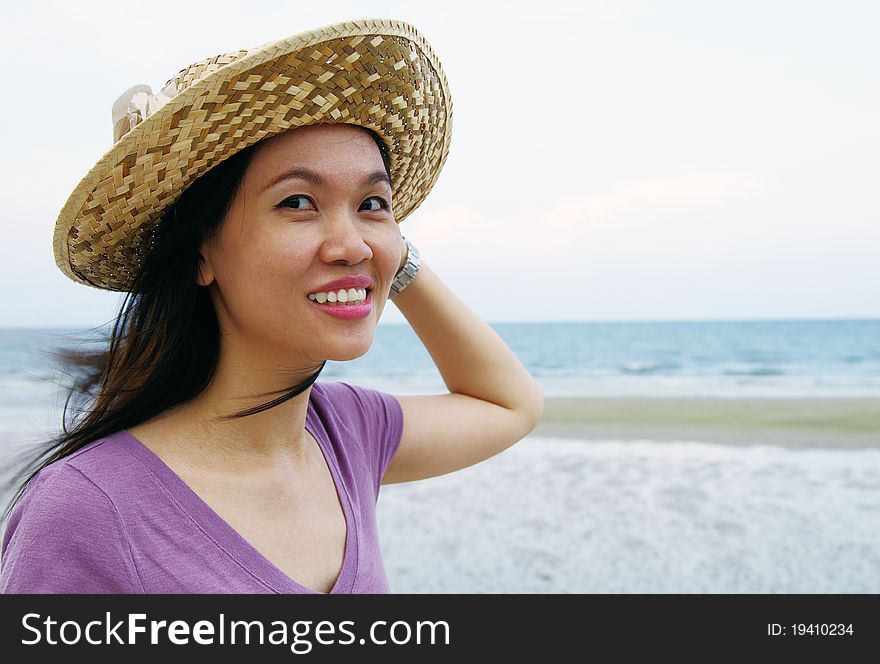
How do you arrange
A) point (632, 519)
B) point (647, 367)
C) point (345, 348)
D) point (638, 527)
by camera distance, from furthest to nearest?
point (647, 367) < point (632, 519) < point (638, 527) < point (345, 348)

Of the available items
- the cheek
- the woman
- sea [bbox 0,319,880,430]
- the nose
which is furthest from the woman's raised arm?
sea [bbox 0,319,880,430]

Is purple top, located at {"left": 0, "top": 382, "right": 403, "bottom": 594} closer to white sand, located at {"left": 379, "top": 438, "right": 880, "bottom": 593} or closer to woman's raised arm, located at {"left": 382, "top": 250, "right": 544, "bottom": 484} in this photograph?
woman's raised arm, located at {"left": 382, "top": 250, "right": 544, "bottom": 484}

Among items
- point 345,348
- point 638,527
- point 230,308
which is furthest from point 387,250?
point 638,527

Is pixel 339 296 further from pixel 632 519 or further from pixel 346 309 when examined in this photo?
pixel 632 519

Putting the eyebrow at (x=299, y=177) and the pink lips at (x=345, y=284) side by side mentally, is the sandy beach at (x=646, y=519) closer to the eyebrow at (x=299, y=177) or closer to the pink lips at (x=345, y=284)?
the pink lips at (x=345, y=284)

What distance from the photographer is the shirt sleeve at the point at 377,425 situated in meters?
1.83

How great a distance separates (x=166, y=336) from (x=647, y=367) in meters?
22.6

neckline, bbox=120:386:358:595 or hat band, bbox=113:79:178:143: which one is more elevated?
hat band, bbox=113:79:178:143

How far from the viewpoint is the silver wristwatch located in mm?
1899

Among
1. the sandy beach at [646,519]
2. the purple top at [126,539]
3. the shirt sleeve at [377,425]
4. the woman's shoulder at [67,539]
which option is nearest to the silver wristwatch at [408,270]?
the shirt sleeve at [377,425]

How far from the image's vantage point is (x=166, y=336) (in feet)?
4.73

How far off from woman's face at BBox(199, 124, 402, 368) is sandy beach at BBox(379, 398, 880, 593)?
3.52 meters

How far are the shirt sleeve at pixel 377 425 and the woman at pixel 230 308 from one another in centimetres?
20

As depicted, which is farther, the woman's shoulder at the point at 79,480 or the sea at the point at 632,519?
the sea at the point at 632,519
